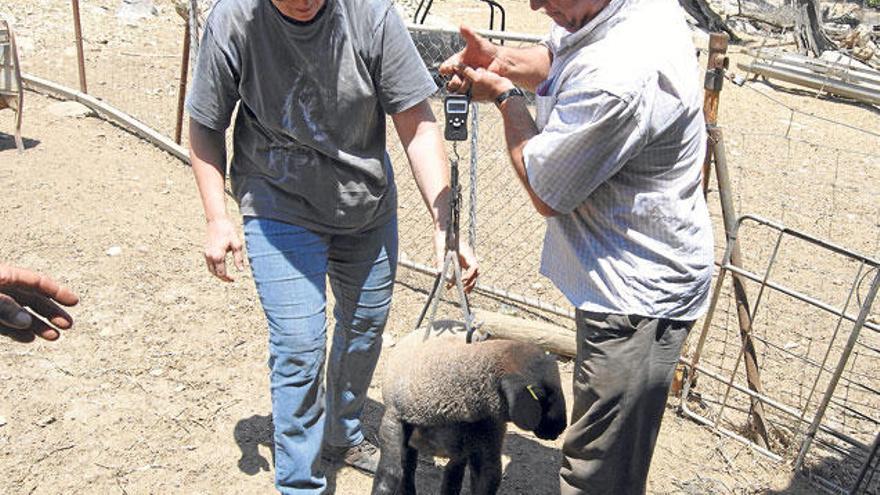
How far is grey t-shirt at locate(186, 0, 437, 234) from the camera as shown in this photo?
2820 mm

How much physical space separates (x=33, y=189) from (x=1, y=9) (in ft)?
22.0

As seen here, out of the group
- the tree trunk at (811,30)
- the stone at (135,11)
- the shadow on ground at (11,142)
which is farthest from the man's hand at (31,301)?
the tree trunk at (811,30)

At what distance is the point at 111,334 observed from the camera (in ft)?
15.3

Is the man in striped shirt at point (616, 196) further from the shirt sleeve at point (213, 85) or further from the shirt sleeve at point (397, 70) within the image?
the shirt sleeve at point (213, 85)

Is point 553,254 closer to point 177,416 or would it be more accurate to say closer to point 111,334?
point 177,416

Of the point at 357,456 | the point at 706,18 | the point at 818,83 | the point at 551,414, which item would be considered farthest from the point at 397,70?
the point at 706,18

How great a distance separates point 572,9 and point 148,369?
10.0 ft

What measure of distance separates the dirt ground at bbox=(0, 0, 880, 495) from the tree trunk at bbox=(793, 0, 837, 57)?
8.60 metres

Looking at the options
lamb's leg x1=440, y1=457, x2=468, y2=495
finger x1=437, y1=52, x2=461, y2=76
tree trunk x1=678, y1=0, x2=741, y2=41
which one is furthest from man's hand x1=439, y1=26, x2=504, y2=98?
tree trunk x1=678, y1=0, x2=741, y2=41

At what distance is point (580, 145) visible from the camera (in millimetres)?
2281

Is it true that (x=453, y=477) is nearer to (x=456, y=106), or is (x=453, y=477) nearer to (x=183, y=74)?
(x=456, y=106)

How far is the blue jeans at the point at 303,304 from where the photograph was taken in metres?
3.04

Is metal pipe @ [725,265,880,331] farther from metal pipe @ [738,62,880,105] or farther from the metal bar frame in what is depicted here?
metal pipe @ [738,62,880,105]

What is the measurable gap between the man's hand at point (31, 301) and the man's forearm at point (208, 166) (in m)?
0.87
